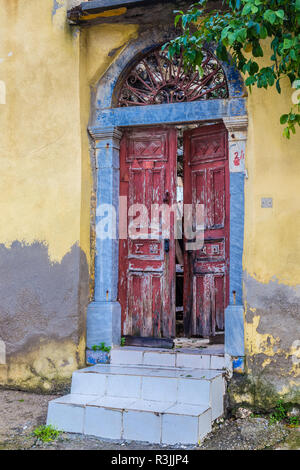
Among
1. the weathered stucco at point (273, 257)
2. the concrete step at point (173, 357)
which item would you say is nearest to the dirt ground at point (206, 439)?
the weathered stucco at point (273, 257)

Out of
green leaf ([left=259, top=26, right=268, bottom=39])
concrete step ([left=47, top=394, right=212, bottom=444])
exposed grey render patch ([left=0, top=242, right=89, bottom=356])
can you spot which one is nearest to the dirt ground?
concrete step ([left=47, top=394, right=212, bottom=444])

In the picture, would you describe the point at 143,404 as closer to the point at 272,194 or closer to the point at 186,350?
the point at 186,350

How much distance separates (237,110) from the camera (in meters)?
5.01

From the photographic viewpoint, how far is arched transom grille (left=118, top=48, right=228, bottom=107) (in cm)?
530

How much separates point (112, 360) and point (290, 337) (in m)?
1.73

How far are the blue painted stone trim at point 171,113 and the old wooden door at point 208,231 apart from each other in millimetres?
309

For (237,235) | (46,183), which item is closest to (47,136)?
(46,183)

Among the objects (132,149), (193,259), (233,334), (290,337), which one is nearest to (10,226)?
(132,149)

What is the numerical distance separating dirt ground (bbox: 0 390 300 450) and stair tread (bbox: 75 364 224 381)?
419 millimetres

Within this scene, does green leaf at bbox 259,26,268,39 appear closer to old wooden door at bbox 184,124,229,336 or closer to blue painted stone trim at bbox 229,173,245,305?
blue painted stone trim at bbox 229,173,245,305

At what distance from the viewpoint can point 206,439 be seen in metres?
4.15

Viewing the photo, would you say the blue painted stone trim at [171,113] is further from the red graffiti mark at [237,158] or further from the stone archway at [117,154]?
the red graffiti mark at [237,158]

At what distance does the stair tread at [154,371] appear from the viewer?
15.1 feet

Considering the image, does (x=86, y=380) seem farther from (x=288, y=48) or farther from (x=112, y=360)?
(x=288, y=48)
